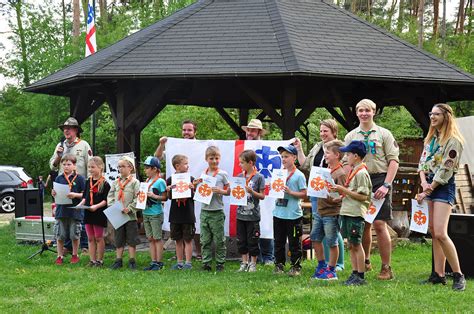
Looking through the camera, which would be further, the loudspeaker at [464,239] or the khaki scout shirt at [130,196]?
the khaki scout shirt at [130,196]

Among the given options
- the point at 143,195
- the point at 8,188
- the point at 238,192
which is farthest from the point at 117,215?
the point at 8,188

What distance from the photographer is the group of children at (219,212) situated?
7035 millimetres

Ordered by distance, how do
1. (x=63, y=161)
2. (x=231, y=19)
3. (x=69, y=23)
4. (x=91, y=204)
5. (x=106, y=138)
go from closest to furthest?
(x=91, y=204) → (x=63, y=161) → (x=231, y=19) → (x=106, y=138) → (x=69, y=23)

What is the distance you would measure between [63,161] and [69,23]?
23978mm

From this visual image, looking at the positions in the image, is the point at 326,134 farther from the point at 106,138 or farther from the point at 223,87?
the point at 106,138

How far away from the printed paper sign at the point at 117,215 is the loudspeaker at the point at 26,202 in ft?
15.0

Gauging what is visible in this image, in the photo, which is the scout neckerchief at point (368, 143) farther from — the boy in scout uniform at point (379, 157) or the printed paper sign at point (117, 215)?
the printed paper sign at point (117, 215)

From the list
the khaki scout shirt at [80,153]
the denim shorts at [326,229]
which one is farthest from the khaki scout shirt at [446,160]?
the khaki scout shirt at [80,153]

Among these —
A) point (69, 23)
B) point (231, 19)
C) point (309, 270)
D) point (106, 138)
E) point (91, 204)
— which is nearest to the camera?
point (309, 270)

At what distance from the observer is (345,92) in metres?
14.7

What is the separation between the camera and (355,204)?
7.00 metres

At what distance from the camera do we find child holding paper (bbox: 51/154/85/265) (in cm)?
951

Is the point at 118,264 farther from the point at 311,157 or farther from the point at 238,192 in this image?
the point at 311,157

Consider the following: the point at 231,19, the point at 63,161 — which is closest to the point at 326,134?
the point at 63,161
